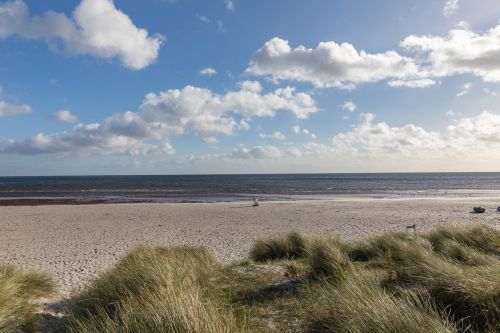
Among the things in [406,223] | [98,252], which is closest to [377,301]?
[98,252]

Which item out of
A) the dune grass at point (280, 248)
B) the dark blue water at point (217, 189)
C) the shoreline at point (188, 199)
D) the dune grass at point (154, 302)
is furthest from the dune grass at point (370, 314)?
the dark blue water at point (217, 189)

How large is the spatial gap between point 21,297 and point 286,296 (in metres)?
4.23

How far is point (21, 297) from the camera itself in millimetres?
5785

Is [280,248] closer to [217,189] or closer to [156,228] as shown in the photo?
[156,228]

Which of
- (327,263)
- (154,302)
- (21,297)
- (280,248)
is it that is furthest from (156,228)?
(154,302)

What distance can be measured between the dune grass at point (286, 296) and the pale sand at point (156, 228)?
11.6ft

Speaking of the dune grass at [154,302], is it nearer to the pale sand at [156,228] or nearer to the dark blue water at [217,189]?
the pale sand at [156,228]

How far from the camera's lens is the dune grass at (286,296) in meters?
3.69

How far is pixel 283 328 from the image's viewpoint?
4.55 metres

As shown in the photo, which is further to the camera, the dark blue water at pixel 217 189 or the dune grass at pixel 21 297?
the dark blue water at pixel 217 189

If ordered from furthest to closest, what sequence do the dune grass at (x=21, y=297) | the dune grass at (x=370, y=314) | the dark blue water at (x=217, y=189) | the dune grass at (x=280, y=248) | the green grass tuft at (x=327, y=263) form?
the dark blue water at (x=217, y=189), the dune grass at (x=280, y=248), the green grass tuft at (x=327, y=263), the dune grass at (x=21, y=297), the dune grass at (x=370, y=314)

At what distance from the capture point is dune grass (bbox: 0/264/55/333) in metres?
4.62

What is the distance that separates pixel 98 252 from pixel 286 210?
56.9ft

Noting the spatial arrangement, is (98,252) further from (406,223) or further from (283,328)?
(406,223)
